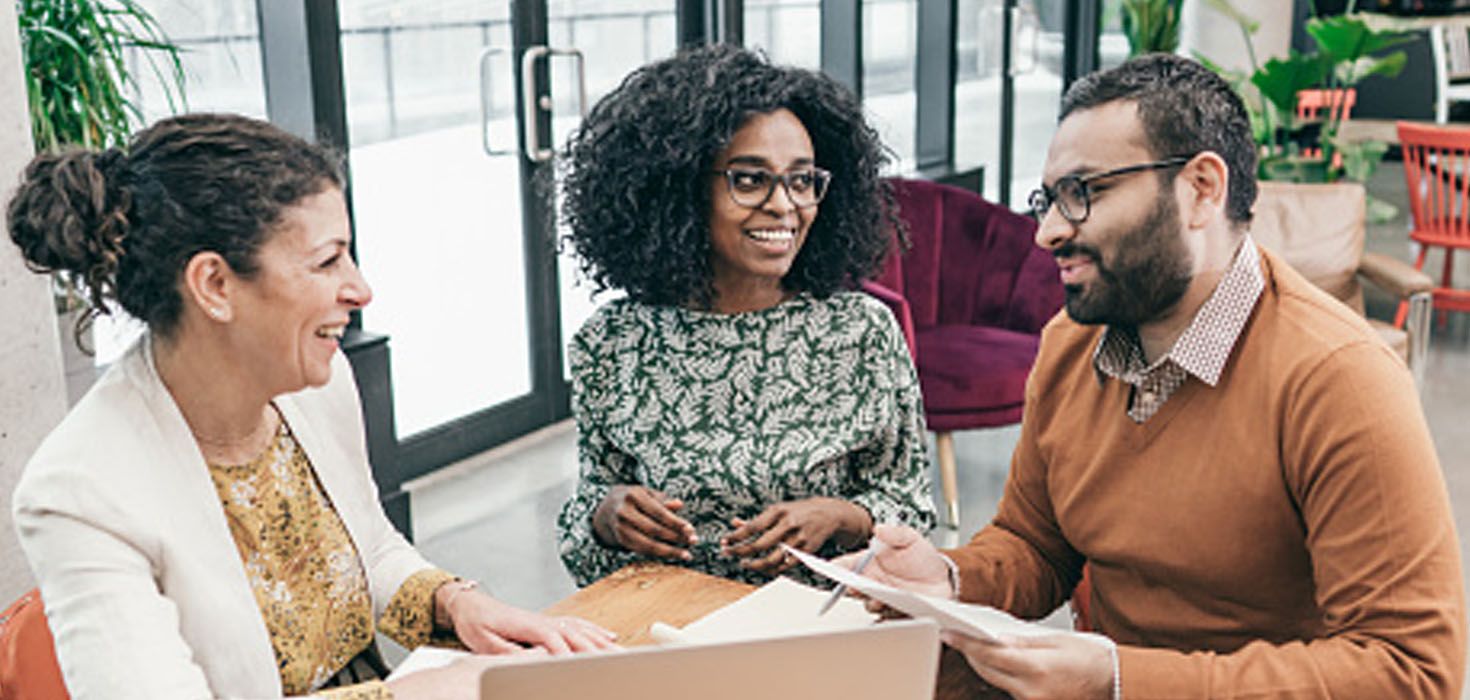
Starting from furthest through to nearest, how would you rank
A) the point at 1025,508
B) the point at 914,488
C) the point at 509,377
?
the point at 509,377, the point at 914,488, the point at 1025,508

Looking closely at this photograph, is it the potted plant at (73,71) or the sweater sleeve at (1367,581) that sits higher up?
the potted plant at (73,71)

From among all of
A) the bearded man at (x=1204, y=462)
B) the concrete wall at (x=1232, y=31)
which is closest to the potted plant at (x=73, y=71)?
the bearded man at (x=1204, y=462)

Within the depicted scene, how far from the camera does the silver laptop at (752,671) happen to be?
102cm

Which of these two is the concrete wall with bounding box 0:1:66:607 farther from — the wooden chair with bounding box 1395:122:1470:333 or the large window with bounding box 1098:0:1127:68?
the large window with bounding box 1098:0:1127:68

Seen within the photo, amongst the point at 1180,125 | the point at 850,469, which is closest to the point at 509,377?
the point at 850,469

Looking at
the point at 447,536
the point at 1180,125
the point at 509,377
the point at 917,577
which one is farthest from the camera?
the point at 509,377

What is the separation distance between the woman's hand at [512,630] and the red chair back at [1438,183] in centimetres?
522

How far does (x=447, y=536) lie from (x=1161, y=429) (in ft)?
8.97

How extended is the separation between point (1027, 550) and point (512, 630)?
0.68 metres

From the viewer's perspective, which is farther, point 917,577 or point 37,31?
point 37,31

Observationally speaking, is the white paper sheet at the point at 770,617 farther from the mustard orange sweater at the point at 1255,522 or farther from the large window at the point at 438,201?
the large window at the point at 438,201

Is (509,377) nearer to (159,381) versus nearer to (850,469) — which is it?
(850,469)

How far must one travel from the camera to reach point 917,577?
1.74 meters

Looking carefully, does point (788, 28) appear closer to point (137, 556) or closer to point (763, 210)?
point (763, 210)
